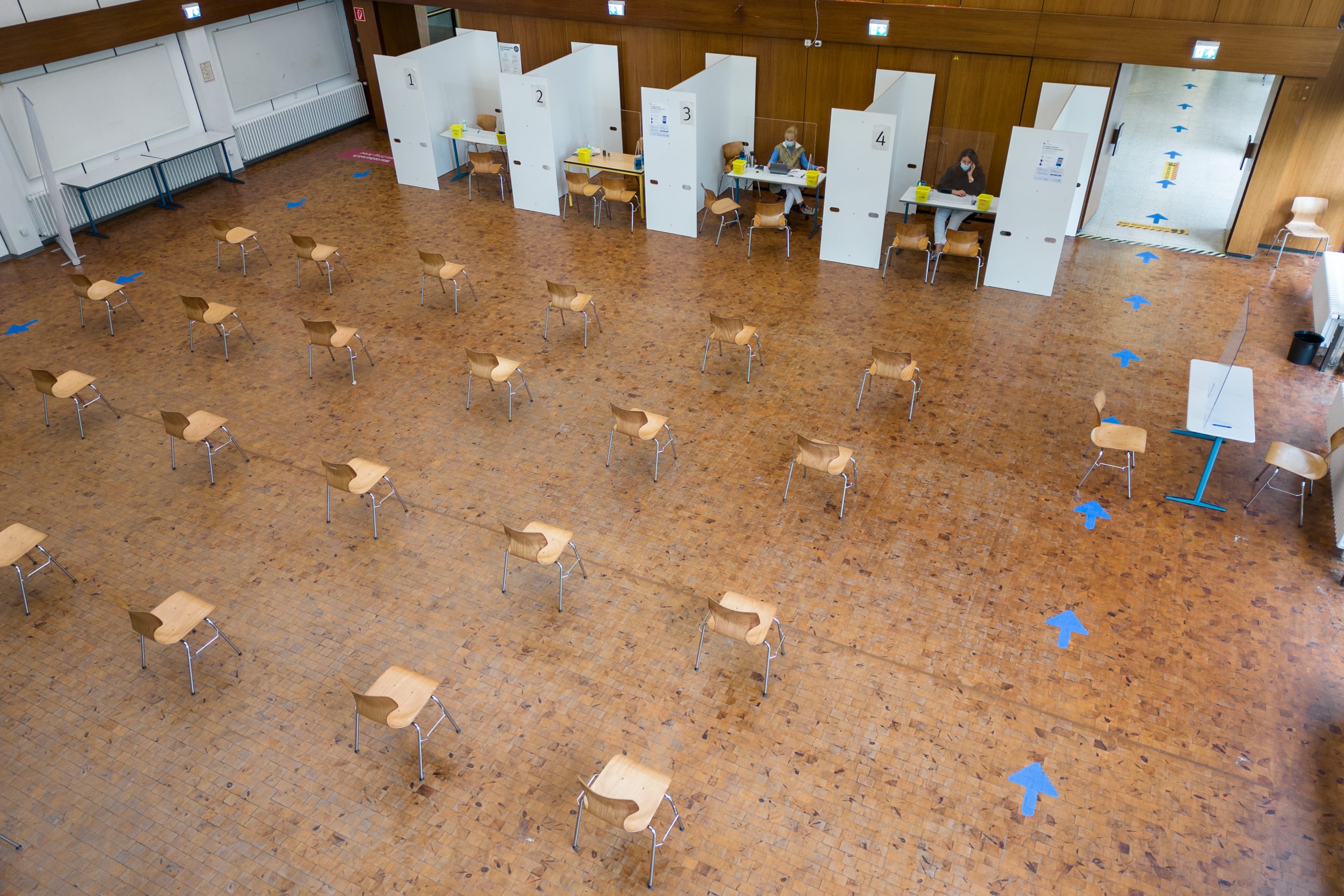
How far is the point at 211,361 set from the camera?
1124cm

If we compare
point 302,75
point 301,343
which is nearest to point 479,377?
point 301,343

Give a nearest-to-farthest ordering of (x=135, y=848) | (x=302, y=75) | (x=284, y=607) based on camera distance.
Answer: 1. (x=135, y=848)
2. (x=284, y=607)
3. (x=302, y=75)

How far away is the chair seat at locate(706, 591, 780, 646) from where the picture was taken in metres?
6.66

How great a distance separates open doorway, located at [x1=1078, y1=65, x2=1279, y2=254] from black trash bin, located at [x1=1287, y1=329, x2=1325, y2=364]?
3.13m

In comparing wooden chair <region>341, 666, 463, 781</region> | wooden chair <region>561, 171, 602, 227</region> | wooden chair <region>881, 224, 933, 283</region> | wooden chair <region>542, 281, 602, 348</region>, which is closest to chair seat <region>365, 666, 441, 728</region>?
wooden chair <region>341, 666, 463, 781</region>

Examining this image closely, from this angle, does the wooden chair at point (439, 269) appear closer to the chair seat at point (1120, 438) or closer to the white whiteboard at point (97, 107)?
the white whiteboard at point (97, 107)

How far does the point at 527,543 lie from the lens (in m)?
7.40

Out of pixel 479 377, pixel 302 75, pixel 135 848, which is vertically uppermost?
pixel 302 75

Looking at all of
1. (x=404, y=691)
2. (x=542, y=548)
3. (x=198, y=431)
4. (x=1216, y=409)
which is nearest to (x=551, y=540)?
(x=542, y=548)

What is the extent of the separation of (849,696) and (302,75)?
17.4 meters

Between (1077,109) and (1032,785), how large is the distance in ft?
34.1

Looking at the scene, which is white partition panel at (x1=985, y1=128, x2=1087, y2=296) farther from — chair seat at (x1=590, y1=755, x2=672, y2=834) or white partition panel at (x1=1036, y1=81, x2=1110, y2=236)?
chair seat at (x1=590, y1=755, x2=672, y2=834)

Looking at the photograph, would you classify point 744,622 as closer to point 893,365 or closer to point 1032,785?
point 1032,785

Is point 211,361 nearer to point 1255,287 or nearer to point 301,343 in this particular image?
point 301,343
